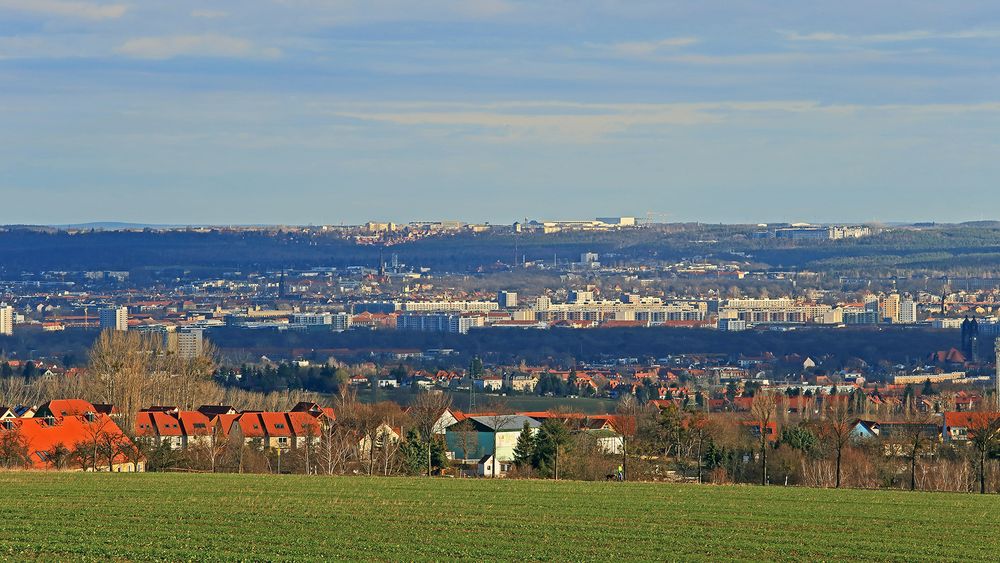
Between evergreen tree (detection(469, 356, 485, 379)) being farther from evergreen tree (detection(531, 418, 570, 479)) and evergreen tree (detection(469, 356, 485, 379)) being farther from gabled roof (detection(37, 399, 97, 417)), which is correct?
evergreen tree (detection(531, 418, 570, 479))

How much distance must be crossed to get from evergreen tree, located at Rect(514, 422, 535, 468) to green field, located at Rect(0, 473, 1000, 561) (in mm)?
13410

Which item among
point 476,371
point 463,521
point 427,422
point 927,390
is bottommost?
point 476,371

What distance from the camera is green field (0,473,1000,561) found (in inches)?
1022

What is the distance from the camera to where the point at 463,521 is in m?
30.0

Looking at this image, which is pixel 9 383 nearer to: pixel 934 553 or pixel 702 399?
pixel 702 399

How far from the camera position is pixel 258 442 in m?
61.1

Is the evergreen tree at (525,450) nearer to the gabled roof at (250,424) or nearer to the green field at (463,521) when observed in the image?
the gabled roof at (250,424)

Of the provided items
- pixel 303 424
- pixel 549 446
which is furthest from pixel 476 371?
pixel 549 446

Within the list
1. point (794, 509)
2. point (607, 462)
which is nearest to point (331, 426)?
point (607, 462)

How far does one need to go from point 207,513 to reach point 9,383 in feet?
240

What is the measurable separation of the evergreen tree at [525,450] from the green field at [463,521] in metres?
13.4

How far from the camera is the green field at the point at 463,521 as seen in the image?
2597 cm

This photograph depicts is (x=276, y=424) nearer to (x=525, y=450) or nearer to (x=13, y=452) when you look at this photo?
(x=525, y=450)

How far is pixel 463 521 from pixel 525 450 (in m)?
23.9
